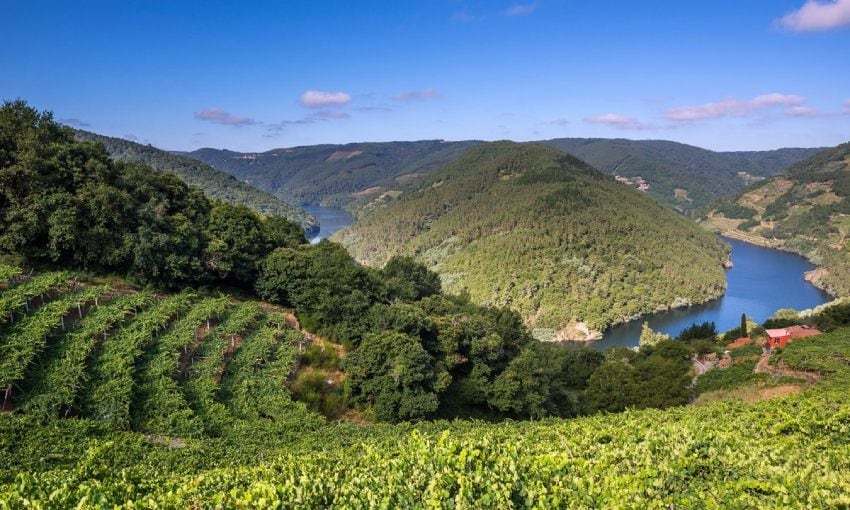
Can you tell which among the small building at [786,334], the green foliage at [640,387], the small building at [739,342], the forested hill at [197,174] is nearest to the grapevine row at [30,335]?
the green foliage at [640,387]

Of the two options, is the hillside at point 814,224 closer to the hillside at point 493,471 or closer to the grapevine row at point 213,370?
the hillside at point 493,471

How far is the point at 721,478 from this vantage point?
9.82 metres

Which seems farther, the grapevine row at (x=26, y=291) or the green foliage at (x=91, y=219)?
the green foliage at (x=91, y=219)

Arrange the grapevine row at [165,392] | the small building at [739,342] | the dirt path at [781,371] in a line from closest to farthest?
the grapevine row at [165,392] → the dirt path at [781,371] → the small building at [739,342]

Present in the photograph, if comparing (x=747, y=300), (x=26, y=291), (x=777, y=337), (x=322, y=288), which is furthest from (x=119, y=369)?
(x=747, y=300)

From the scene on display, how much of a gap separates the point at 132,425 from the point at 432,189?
176 metres

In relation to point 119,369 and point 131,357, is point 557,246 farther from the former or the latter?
point 119,369

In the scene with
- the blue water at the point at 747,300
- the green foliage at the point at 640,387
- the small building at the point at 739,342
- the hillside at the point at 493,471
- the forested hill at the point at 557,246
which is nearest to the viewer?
the hillside at the point at 493,471

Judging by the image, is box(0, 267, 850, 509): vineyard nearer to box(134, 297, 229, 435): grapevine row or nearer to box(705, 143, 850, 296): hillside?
box(134, 297, 229, 435): grapevine row

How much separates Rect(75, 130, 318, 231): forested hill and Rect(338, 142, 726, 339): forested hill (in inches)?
1290

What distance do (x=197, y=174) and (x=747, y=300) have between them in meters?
166

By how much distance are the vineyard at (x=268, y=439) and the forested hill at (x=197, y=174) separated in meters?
123

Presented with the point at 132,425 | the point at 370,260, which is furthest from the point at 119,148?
the point at 132,425

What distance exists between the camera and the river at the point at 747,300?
9375 cm
